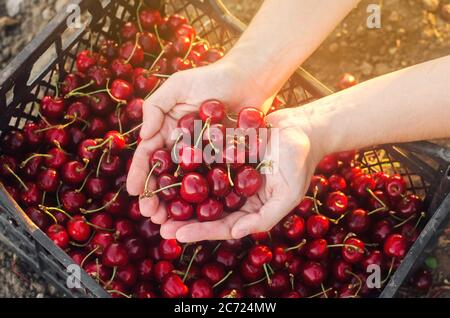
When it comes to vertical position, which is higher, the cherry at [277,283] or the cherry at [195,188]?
the cherry at [195,188]

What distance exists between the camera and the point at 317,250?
2.33 metres

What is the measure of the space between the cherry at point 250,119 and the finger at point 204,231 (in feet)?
1.17

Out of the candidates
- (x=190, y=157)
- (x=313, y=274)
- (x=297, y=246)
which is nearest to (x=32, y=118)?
(x=190, y=157)

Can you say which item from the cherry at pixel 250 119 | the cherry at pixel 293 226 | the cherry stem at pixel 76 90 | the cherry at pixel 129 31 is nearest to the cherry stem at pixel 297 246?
the cherry at pixel 293 226

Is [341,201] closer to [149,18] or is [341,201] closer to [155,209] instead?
[155,209]

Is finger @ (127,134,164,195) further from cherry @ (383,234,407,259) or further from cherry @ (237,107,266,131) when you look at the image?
cherry @ (383,234,407,259)

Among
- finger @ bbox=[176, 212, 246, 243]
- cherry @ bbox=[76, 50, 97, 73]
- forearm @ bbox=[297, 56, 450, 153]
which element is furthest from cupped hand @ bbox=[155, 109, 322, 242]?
cherry @ bbox=[76, 50, 97, 73]

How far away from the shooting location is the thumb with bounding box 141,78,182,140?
2160mm

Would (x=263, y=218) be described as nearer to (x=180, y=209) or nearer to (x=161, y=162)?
(x=180, y=209)

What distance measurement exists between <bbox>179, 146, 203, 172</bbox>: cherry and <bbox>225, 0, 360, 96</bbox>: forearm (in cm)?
46

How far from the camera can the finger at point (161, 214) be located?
2.13 m

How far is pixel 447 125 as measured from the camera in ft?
7.04

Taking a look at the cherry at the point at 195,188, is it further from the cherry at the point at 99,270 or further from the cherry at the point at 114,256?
the cherry at the point at 99,270

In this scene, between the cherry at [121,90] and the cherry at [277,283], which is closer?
the cherry at [277,283]
